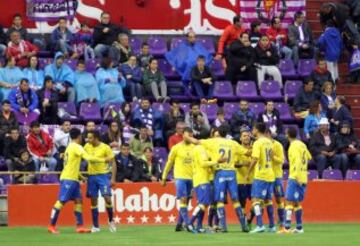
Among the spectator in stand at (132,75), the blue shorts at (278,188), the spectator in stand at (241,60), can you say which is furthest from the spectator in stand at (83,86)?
the blue shorts at (278,188)

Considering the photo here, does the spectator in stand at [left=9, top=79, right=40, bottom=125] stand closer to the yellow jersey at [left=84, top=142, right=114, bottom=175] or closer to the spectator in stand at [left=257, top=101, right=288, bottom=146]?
the yellow jersey at [left=84, top=142, right=114, bottom=175]

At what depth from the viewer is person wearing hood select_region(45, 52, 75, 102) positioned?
34.0 metres

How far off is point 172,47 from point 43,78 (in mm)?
4265

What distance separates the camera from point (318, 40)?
124 feet

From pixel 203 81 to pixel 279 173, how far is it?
7.51 metres

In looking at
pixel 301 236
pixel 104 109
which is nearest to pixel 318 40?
pixel 104 109

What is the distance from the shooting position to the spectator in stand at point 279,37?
3706 cm

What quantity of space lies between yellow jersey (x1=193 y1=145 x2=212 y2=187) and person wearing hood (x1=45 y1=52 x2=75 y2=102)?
24.3ft

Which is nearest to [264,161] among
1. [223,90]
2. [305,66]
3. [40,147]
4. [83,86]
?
[40,147]

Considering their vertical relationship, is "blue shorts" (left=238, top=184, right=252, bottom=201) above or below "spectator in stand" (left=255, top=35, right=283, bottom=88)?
below

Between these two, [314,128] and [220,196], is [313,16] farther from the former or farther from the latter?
[220,196]

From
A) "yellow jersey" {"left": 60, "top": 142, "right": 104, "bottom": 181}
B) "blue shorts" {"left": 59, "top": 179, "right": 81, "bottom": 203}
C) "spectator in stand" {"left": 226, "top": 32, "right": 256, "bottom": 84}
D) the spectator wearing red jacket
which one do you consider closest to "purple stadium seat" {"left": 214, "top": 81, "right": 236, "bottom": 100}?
"spectator in stand" {"left": 226, "top": 32, "right": 256, "bottom": 84}

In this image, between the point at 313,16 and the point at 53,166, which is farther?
the point at 313,16

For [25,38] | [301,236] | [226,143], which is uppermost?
[25,38]
